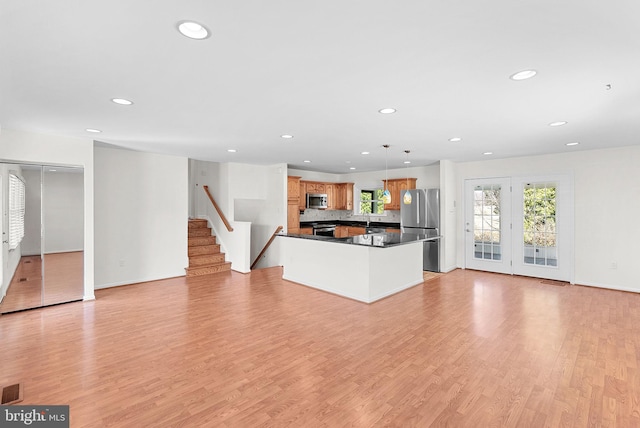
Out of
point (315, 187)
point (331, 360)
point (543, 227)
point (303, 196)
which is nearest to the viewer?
point (331, 360)

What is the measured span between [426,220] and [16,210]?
7.35 metres

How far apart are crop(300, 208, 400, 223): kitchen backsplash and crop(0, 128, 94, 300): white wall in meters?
5.47

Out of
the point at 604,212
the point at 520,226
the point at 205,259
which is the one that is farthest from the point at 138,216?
the point at 604,212

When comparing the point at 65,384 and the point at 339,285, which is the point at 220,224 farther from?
the point at 65,384

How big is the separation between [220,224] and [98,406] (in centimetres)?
546

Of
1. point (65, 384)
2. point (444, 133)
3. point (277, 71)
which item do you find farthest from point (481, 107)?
point (65, 384)

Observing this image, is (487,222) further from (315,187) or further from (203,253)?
(203,253)

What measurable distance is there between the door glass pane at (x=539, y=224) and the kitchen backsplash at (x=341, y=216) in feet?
10.6

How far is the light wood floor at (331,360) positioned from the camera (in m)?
2.15

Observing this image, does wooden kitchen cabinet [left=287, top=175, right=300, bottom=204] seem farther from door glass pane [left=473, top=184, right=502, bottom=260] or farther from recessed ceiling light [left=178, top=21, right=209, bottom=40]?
recessed ceiling light [left=178, top=21, right=209, bottom=40]

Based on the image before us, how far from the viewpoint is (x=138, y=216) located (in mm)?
5785

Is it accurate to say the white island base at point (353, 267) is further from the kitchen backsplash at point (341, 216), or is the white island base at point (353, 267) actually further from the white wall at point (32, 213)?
the white wall at point (32, 213)

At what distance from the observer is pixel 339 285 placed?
506cm

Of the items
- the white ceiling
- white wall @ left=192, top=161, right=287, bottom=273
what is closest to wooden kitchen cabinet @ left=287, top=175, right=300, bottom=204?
white wall @ left=192, top=161, right=287, bottom=273
